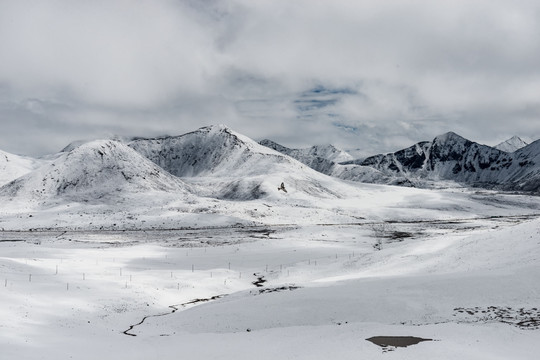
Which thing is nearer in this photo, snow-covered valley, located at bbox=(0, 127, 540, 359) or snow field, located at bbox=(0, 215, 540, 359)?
snow field, located at bbox=(0, 215, 540, 359)

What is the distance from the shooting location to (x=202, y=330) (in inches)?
1199

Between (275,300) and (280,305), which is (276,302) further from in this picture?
(280,305)

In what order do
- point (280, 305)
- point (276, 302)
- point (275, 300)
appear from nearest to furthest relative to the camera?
point (280, 305) → point (276, 302) → point (275, 300)

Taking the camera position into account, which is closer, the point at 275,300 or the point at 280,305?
the point at 280,305

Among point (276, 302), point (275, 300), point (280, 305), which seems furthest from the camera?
point (275, 300)

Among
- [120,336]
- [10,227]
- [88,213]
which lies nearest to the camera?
[120,336]

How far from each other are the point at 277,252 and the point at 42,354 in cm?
5198

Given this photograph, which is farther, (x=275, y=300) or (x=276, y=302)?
(x=275, y=300)

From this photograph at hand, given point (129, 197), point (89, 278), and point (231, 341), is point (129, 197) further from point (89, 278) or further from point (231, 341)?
point (231, 341)

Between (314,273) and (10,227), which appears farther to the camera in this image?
(10,227)

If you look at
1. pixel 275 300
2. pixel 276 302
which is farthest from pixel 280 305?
pixel 275 300

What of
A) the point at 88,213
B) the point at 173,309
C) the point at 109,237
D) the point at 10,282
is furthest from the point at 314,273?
the point at 88,213

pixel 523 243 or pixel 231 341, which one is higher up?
pixel 523 243

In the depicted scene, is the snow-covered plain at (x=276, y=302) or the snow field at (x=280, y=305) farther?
the snow-covered plain at (x=276, y=302)
